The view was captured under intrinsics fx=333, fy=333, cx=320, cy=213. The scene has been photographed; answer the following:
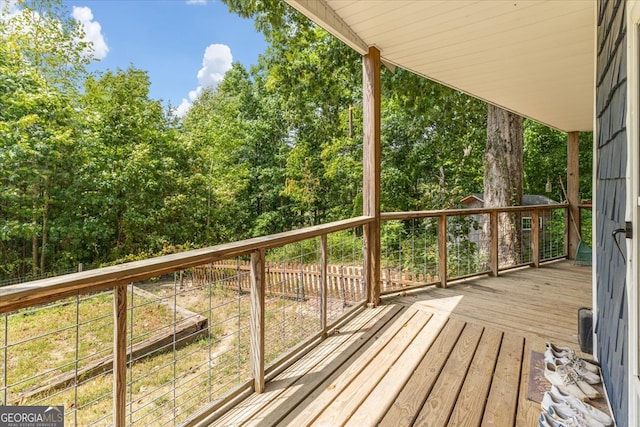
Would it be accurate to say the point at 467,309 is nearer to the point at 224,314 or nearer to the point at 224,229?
the point at 224,314

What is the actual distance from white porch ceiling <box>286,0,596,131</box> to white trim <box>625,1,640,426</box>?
4.62 ft

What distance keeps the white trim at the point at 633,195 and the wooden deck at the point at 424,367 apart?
64 centimetres

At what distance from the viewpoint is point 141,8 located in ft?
76.6

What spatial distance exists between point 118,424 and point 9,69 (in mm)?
11804

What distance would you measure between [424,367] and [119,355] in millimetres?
1743

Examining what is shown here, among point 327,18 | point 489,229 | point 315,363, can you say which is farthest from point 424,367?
point 489,229

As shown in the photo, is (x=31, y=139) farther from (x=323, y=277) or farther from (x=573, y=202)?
(x=573, y=202)

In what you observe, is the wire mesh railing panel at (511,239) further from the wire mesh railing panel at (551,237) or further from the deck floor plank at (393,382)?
the deck floor plank at (393,382)

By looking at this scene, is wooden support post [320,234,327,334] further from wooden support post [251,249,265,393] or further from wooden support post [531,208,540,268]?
wooden support post [531,208,540,268]

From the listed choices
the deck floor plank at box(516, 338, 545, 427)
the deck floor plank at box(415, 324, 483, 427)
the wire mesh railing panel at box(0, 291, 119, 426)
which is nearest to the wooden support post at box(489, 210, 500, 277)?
the deck floor plank at box(415, 324, 483, 427)

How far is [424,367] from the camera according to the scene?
2.14 m

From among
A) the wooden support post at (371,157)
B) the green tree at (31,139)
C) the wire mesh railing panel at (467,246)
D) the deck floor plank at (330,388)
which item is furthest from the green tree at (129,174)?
the deck floor plank at (330,388)
